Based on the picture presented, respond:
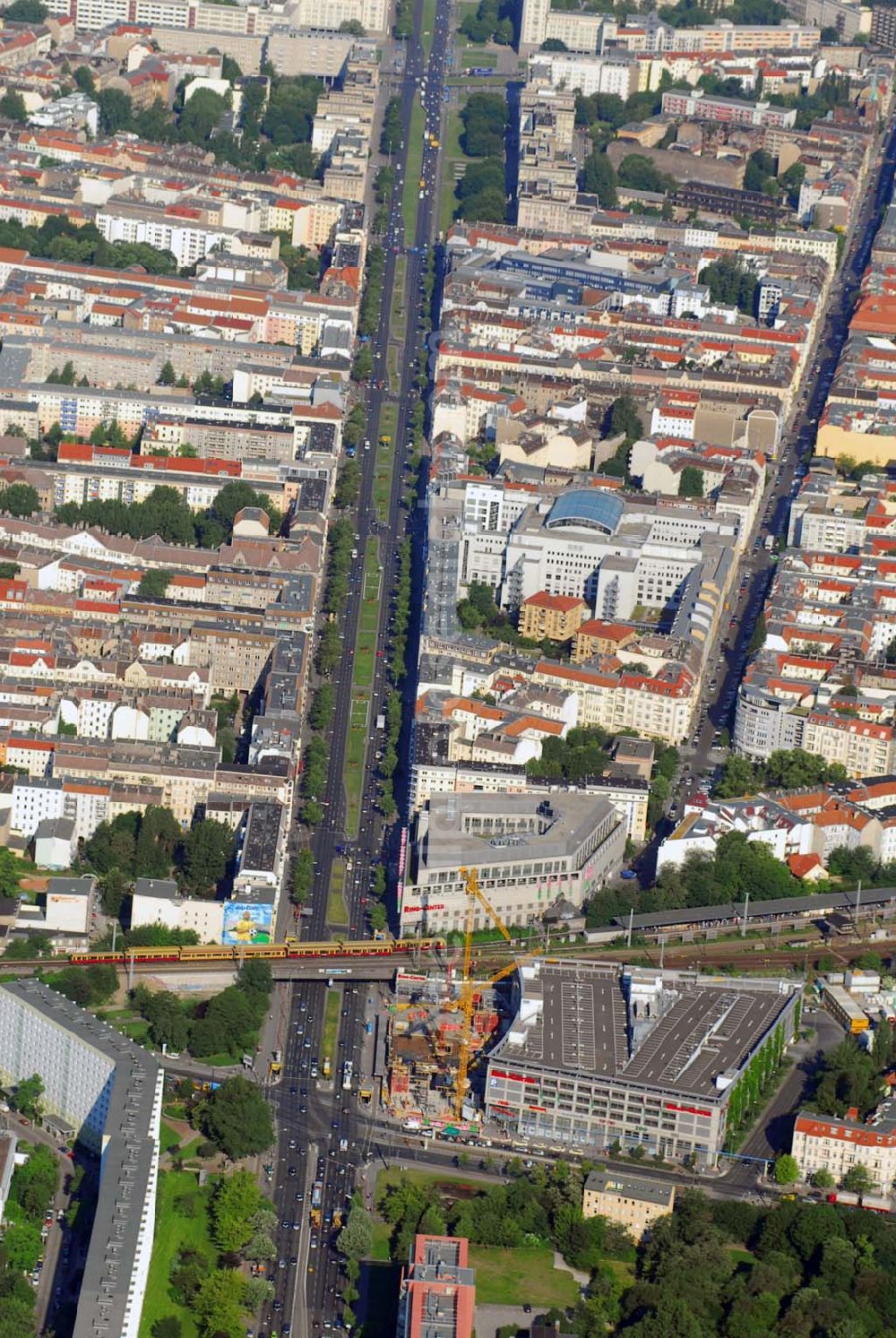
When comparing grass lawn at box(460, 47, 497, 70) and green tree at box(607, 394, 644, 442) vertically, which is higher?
grass lawn at box(460, 47, 497, 70)

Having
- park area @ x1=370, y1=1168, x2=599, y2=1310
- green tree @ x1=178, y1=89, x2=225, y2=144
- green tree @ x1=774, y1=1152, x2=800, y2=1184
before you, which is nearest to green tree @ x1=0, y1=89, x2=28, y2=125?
green tree @ x1=178, y1=89, x2=225, y2=144

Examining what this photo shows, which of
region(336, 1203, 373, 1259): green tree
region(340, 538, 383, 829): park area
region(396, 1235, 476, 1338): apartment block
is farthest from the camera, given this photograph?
region(340, 538, 383, 829): park area

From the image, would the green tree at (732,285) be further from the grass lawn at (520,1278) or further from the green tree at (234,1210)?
the grass lawn at (520,1278)

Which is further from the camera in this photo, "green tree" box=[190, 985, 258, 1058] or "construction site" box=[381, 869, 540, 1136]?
"green tree" box=[190, 985, 258, 1058]

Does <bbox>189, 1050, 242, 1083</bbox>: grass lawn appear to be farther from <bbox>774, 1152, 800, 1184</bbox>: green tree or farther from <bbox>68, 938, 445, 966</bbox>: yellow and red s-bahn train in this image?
<bbox>774, 1152, 800, 1184</bbox>: green tree

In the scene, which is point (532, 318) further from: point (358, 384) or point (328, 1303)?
point (328, 1303)

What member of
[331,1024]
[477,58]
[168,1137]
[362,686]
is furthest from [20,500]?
[477,58]

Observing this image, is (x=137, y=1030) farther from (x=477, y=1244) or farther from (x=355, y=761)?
(x=355, y=761)

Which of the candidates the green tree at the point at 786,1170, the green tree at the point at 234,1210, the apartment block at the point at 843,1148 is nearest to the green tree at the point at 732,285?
the apartment block at the point at 843,1148
